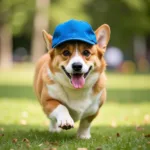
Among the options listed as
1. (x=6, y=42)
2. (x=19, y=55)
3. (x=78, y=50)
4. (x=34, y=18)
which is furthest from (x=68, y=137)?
(x=19, y=55)

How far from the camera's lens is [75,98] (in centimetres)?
626

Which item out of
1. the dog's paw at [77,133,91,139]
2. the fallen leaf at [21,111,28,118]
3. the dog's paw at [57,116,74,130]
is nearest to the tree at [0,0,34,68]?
the fallen leaf at [21,111,28,118]

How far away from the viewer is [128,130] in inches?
297

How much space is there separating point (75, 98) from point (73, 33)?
0.83 m

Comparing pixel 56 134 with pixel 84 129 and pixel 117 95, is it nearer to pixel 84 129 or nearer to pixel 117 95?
pixel 84 129

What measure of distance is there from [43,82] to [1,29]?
3520 cm

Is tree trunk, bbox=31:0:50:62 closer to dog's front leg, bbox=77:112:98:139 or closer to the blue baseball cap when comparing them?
dog's front leg, bbox=77:112:98:139

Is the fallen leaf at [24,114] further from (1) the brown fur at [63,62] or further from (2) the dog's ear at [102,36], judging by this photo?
(2) the dog's ear at [102,36]

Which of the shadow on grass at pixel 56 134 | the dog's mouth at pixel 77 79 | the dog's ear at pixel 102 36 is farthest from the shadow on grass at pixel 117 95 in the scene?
the dog's mouth at pixel 77 79

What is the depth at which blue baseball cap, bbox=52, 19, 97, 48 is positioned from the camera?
5.98 m

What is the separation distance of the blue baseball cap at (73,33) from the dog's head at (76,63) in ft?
0.23

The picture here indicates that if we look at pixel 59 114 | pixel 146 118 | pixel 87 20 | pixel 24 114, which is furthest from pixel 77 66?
pixel 87 20

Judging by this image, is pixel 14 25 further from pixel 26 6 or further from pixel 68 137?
pixel 68 137

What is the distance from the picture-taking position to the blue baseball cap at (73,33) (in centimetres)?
598
